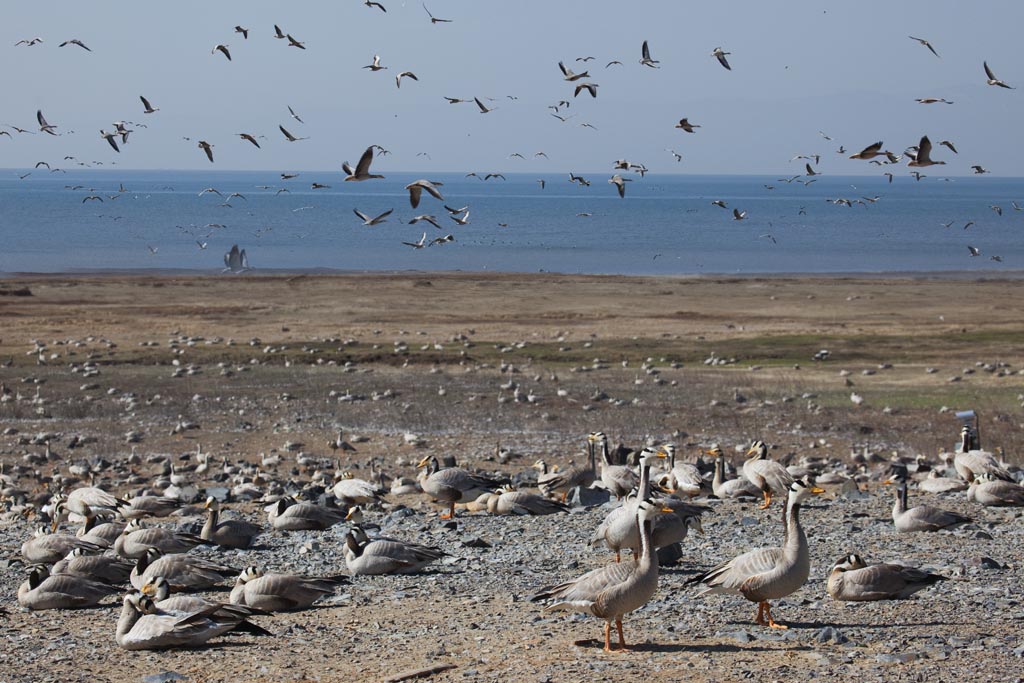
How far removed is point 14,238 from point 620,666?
116151mm

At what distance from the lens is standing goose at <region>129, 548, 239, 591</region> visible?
12273 millimetres

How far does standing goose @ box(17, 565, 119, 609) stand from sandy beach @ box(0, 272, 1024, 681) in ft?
0.49

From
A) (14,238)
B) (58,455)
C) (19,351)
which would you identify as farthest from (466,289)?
(14,238)

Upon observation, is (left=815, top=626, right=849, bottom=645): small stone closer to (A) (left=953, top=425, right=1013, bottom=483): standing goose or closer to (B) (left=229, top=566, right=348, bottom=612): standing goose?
(B) (left=229, top=566, right=348, bottom=612): standing goose

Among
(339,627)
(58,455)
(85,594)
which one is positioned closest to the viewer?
(339,627)

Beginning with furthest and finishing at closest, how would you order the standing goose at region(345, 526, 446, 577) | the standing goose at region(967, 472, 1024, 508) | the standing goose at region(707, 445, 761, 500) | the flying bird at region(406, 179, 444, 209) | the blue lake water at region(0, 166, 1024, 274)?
1. the blue lake water at region(0, 166, 1024, 274)
2. the flying bird at region(406, 179, 444, 209)
3. the standing goose at region(707, 445, 761, 500)
4. the standing goose at region(967, 472, 1024, 508)
5. the standing goose at region(345, 526, 446, 577)

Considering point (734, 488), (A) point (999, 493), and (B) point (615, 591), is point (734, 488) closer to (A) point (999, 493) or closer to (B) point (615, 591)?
(A) point (999, 493)

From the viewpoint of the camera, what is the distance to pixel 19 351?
36.4 m

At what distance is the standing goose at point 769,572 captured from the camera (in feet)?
33.4

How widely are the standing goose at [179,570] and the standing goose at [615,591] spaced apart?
4.18 metres

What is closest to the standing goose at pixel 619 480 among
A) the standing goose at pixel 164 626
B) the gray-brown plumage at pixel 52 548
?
the gray-brown plumage at pixel 52 548

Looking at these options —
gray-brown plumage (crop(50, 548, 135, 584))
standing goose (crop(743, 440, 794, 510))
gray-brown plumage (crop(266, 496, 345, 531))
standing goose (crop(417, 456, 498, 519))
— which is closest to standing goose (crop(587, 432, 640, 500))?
standing goose (crop(743, 440, 794, 510))

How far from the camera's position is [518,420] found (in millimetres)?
26297

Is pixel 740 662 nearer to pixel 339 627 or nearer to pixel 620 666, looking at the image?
pixel 620 666
